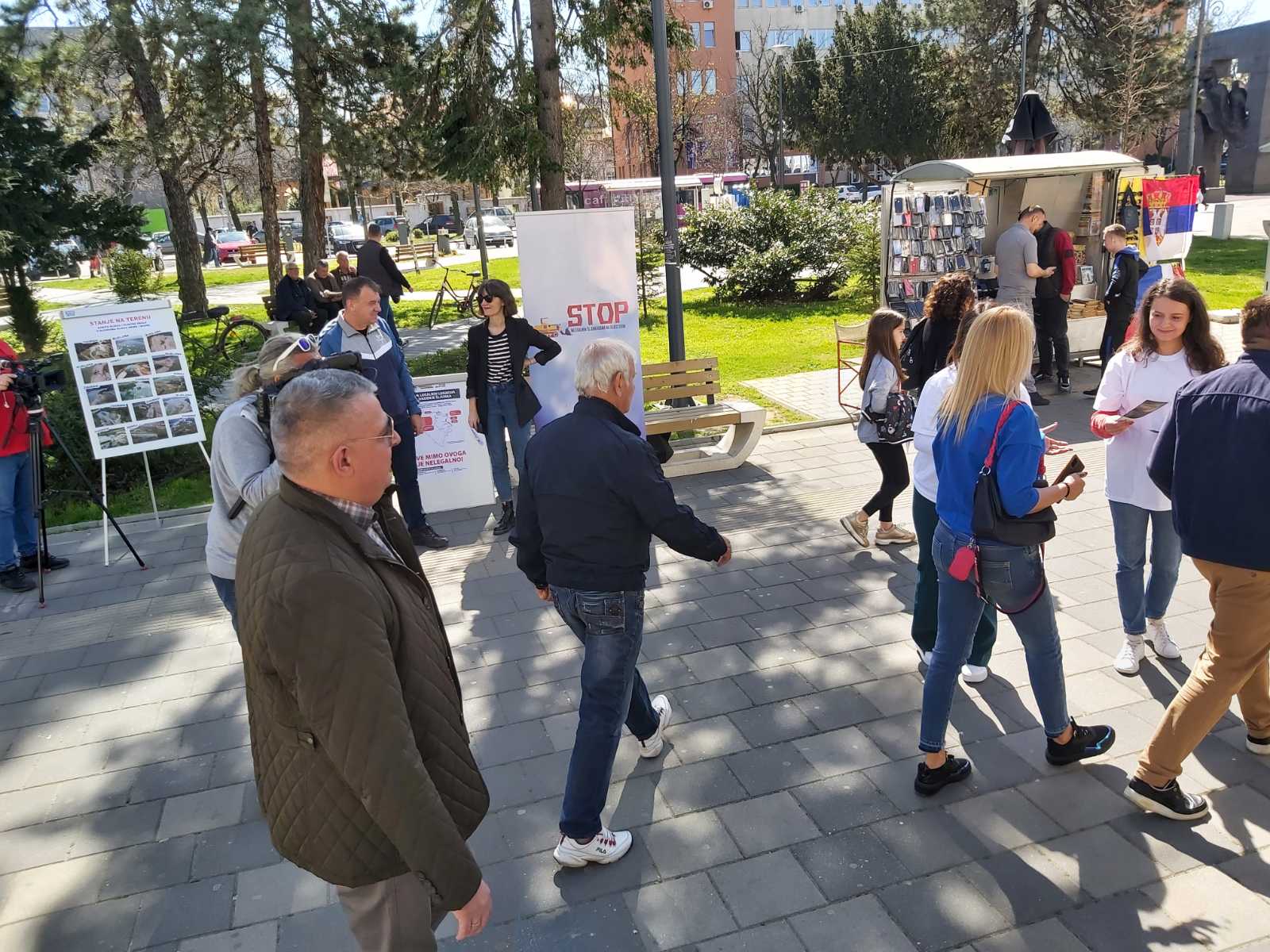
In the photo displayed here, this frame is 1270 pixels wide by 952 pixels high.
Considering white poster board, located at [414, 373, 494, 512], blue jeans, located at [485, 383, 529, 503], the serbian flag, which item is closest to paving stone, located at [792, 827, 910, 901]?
blue jeans, located at [485, 383, 529, 503]

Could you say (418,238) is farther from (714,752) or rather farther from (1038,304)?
(714,752)

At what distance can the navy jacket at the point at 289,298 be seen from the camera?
12781 millimetres

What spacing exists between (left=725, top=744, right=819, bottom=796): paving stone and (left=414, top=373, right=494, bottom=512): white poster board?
3.94m

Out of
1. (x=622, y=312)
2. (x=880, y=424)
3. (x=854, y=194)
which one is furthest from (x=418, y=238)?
(x=880, y=424)

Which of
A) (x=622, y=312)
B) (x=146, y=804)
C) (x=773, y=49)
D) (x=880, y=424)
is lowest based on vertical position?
(x=146, y=804)

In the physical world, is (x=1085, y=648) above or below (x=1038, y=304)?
below

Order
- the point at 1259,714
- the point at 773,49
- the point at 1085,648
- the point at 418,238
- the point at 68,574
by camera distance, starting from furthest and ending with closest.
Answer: the point at 773,49 → the point at 418,238 → the point at 68,574 → the point at 1085,648 → the point at 1259,714

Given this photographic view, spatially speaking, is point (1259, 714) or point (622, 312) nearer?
point (1259, 714)

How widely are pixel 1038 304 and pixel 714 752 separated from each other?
8044 millimetres

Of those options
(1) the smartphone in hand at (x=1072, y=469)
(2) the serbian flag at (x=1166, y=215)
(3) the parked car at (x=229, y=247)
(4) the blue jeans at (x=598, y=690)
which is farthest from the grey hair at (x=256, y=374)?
(3) the parked car at (x=229, y=247)

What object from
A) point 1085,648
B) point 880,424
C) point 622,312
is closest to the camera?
point 1085,648

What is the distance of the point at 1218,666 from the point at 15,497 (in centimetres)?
698

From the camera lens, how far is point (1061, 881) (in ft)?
10.1

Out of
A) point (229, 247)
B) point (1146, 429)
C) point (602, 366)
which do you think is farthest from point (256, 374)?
point (229, 247)
